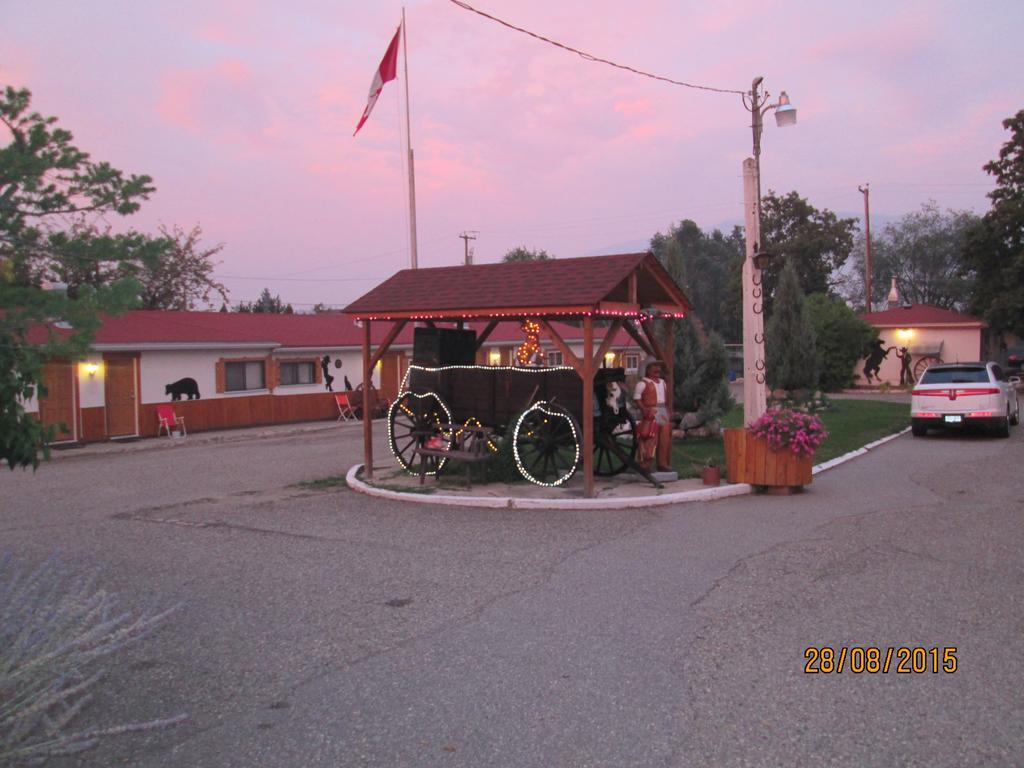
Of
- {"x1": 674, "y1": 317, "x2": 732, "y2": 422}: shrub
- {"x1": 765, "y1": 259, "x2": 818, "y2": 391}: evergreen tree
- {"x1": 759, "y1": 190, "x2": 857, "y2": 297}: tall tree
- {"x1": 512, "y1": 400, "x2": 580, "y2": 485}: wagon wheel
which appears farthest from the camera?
{"x1": 759, "y1": 190, "x2": 857, "y2": 297}: tall tree

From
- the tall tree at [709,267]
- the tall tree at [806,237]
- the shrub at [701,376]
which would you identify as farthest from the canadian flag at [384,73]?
the tall tree at [709,267]

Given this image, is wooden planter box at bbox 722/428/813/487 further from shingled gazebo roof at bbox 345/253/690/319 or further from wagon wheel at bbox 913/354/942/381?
wagon wheel at bbox 913/354/942/381

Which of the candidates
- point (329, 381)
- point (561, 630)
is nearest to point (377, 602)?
point (561, 630)

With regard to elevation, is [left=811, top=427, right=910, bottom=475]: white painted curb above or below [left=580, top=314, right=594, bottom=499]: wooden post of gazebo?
below

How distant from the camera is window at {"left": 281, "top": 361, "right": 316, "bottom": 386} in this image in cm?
2747

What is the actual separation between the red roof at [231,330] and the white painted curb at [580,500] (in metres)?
11.0

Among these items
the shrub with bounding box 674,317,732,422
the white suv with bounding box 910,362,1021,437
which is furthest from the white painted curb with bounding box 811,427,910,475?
the shrub with bounding box 674,317,732,422

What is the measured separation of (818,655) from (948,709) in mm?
940

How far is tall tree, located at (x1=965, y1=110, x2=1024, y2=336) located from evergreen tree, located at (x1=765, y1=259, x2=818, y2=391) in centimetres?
1446

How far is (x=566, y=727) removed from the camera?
4.66m

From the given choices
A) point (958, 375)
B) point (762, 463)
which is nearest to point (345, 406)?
point (958, 375)

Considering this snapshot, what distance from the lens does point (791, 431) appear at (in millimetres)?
11812

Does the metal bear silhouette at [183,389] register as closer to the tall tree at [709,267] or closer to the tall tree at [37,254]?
the tall tree at [37,254]

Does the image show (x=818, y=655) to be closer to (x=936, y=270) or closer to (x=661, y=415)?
(x=661, y=415)
